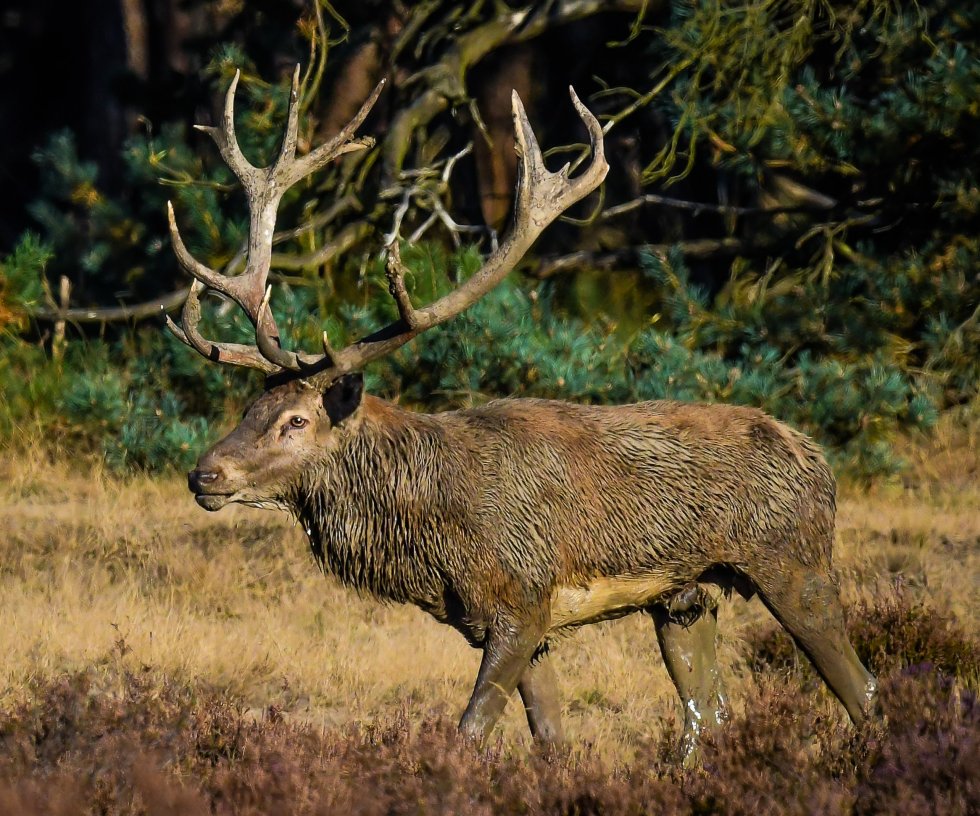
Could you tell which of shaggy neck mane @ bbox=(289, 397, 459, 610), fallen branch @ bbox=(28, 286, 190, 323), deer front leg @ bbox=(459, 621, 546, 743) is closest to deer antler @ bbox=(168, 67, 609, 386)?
shaggy neck mane @ bbox=(289, 397, 459, 610)

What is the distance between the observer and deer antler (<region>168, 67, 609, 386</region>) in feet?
21.1

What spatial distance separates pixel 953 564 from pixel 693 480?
3403 millimetres

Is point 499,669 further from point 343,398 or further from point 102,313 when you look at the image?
point 102,313

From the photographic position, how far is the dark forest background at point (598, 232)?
10867 millimetres

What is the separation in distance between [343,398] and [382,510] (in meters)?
0.45

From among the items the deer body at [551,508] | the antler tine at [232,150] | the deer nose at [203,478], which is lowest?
the deer body at [551,508]

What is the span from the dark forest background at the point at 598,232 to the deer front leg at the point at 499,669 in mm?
4265

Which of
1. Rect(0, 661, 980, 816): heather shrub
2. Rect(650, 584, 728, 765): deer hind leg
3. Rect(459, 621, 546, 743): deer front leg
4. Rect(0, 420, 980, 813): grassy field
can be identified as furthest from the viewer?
Rect(650, 584, 728, 765): deer hind leg

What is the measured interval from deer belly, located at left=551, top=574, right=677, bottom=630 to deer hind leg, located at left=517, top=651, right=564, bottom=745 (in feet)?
0.68

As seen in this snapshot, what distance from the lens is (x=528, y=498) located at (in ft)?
20.9

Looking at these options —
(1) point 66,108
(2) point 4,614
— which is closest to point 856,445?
(2) point 4,614

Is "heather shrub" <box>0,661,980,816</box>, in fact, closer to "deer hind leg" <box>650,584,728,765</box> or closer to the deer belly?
the deer belly

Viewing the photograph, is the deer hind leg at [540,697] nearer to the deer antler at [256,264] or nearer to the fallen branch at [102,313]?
the deer antler at [256,264]

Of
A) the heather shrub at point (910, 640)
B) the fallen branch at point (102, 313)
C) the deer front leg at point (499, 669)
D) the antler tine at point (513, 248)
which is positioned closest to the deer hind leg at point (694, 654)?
the deer front leg at point (499, 669)
